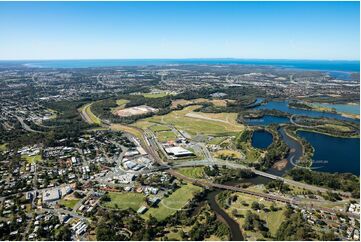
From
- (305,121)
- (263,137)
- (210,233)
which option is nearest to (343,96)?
(305,121)

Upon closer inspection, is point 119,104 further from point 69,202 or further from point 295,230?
point 295,230

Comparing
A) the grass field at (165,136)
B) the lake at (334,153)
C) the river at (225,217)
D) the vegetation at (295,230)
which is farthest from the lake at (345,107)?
the vegetation at (295,230)

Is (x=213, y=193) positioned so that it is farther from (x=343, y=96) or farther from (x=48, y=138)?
(x=343, y=96)

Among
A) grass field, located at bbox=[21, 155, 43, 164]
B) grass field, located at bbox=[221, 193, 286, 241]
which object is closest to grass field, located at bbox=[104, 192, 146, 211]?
grass field, located at bbox=[221, 193, 286, 241]

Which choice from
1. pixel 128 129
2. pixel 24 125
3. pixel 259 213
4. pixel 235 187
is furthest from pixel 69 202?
pixel 24 125

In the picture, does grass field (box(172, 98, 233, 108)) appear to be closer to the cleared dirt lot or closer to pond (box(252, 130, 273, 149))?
the cleared dirt lot
